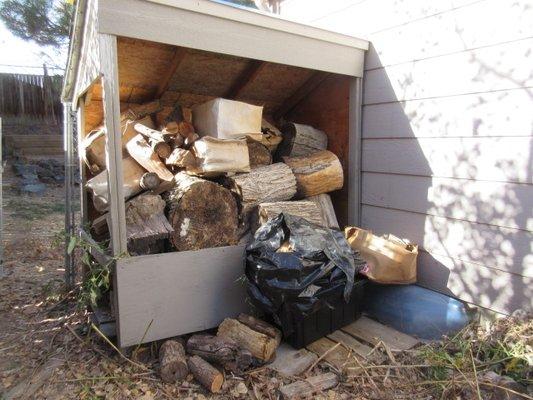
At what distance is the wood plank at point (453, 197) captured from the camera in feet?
8.27

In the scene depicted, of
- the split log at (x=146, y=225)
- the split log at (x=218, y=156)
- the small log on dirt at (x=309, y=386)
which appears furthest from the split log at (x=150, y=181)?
the small log on dirt at (x=309, y=386)

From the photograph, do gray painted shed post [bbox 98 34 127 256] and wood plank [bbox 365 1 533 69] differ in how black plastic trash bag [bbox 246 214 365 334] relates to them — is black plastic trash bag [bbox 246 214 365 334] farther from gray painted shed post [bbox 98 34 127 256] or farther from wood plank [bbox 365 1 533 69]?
wood plank [bbox 365 1 533 69]

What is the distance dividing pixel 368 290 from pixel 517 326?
1045 millimetres

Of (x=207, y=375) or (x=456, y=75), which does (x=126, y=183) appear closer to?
(x=207, y=375)

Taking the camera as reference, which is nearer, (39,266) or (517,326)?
(517,326)

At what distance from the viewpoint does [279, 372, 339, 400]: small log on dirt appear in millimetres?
2269

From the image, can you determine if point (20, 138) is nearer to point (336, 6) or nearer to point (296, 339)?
point (336, 6)

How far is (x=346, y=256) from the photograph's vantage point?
2.74 metres

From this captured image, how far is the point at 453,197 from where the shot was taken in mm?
2865

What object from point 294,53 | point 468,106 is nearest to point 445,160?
point 468,106

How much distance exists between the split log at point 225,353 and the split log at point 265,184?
3.27 feet

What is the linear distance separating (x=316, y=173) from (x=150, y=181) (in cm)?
131

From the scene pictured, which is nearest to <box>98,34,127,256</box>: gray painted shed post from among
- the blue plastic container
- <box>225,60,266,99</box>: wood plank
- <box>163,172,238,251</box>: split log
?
<box>163,172,238,251</box>: split log

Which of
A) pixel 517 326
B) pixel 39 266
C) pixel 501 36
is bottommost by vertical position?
pixel 39 266
